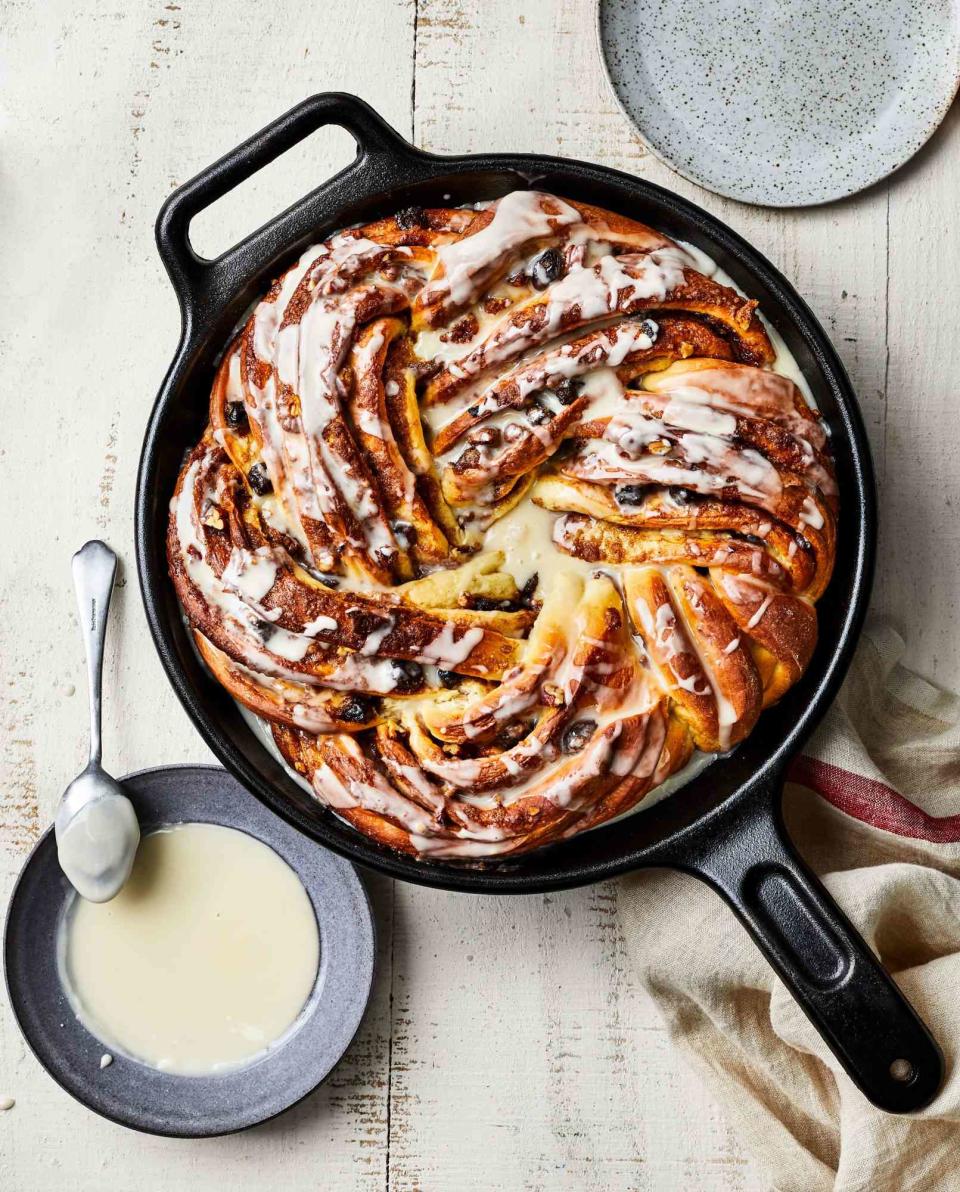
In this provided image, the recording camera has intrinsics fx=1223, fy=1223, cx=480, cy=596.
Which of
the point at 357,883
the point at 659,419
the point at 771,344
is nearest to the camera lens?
the point at 659,419

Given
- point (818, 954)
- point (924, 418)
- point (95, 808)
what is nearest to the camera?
point (818, 954)

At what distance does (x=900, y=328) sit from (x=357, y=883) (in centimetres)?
166

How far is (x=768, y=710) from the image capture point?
2.30m

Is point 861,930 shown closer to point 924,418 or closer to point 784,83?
point 924,418

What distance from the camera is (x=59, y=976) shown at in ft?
8.52

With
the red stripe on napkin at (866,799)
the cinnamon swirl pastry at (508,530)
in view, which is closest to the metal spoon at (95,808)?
the cinnamon swirl pastry at (508,530)

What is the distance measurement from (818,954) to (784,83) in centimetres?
183

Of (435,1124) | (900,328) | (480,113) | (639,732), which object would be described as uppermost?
(480,113)

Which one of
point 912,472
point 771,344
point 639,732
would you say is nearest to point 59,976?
point 639,732

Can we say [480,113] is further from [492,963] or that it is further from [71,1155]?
[71,1155]

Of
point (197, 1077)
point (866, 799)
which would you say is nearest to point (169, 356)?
point (197, 1077)

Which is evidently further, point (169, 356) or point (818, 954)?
point (169, 356)

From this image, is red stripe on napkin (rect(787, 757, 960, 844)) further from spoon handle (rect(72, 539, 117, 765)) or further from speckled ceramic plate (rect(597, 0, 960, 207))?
spoon handle (rect(72, 539, 117, 765))

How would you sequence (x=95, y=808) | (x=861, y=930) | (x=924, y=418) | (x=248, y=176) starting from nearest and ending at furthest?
(x=248, y=176), (x=861, y=930), (x=95, y=808), (x=924, y=418)
